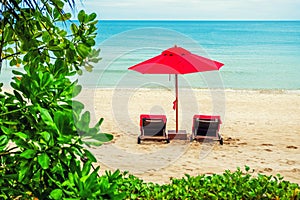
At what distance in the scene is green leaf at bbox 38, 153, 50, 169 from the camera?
1369mm

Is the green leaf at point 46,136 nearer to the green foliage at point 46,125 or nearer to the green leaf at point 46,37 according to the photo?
the green foliage at point 46,125

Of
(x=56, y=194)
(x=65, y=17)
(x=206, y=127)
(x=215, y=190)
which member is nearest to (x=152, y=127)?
(x=206, y=127)

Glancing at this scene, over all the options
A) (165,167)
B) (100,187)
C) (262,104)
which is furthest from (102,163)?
(262,104)

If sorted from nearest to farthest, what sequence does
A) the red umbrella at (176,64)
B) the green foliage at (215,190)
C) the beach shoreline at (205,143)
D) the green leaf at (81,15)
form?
the green leaf at (81,15) → the green foliage at (215,190) → the beach shoreline at (205,143) → the red umbrella at (176,64)

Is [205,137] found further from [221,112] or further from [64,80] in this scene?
[64,80]

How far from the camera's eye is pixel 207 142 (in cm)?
959

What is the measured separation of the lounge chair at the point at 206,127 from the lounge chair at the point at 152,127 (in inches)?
25.8

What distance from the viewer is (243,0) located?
422 ft

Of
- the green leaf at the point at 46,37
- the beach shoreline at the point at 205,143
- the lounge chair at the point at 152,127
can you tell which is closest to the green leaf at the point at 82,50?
the green leaf at the point at 46,37

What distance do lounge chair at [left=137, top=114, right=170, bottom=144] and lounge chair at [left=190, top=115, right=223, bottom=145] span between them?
656 mm

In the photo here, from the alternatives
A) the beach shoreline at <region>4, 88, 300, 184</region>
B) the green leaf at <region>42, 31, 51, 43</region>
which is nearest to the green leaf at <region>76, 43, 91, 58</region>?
the green leaf at <region>42, 31, 51, 43</region>

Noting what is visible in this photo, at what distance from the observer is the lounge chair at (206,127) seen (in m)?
9.38

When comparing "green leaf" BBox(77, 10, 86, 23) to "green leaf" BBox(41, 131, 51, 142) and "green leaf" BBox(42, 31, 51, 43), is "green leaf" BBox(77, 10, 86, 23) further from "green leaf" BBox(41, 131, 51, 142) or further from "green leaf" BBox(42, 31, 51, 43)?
"green leaf" BBox(41, 131, 51, 142)

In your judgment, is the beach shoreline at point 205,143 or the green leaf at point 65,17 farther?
the beach shoreline at point 205,143
